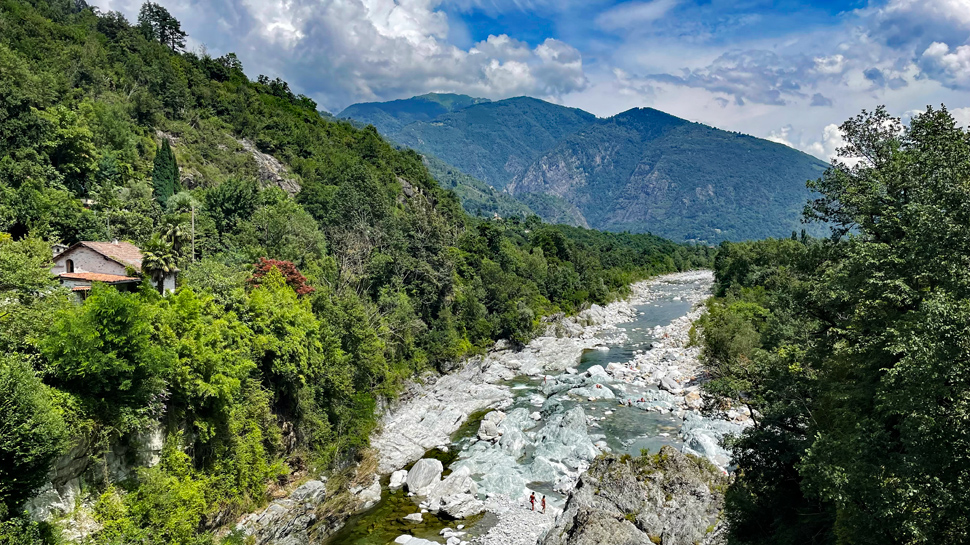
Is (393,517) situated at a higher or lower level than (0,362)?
lower

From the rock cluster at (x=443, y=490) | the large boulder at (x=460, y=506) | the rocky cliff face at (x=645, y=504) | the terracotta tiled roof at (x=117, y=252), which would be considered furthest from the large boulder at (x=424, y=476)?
the terracotta tiled roof at (x=117, y=252)

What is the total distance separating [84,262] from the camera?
1072 inches

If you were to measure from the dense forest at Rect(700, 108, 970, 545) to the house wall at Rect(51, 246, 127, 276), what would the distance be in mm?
31779

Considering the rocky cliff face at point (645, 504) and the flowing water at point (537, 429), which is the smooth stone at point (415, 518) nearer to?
the flowing water at point (537, 429)

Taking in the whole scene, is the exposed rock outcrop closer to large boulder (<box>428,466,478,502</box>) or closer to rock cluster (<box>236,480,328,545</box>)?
rock cluster (<box>236,480,328,545</box>)

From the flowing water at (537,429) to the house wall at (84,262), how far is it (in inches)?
758

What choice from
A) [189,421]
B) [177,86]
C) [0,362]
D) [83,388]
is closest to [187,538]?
[189,421]

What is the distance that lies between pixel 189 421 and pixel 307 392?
8.28 metres

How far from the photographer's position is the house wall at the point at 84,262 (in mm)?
27203

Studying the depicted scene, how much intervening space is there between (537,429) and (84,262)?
29.8 m

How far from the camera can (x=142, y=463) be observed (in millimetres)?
17891

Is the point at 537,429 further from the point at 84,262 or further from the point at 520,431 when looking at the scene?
the point at 84,262

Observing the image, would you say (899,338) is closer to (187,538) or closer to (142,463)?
(187,538)

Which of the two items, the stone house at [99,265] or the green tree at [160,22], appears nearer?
the stone house at [99,265]
